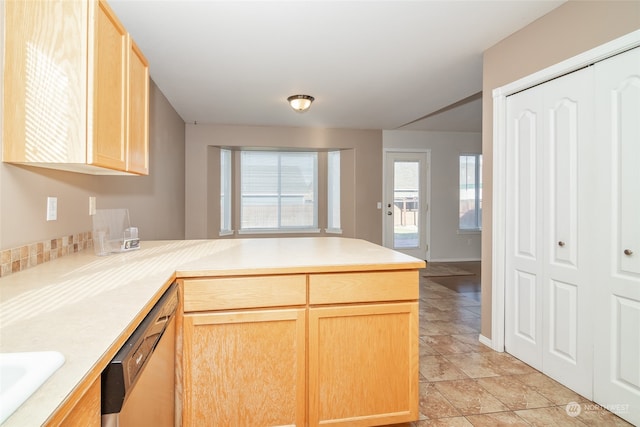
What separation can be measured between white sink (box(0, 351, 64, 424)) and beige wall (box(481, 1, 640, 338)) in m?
2.64

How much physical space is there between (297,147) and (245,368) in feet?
15.1

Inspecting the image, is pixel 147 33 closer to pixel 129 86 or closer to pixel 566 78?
pixel 129 86

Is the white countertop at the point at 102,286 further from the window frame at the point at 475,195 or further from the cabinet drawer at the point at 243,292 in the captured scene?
the window frame at the point at 475,195

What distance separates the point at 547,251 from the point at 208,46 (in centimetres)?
284

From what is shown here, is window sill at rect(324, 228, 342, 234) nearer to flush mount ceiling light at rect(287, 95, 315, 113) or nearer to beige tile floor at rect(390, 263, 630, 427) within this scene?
flush mount ceiling light at rect(287, 95, 315, 113)

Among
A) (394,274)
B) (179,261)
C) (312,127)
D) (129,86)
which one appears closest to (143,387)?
(179,261)

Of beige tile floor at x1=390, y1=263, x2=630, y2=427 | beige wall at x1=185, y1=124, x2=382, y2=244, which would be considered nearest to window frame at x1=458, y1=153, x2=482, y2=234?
beige wall at x1=185, y1=124, x2=382, y2=244

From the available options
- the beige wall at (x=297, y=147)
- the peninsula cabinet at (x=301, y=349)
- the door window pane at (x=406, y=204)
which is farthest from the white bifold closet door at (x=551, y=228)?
the door window pane at (x=406, y=204)

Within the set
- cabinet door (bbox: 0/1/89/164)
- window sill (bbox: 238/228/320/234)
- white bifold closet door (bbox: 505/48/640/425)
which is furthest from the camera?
window sill (bbox: 238/228/320/234)

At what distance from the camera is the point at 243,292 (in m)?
1.56

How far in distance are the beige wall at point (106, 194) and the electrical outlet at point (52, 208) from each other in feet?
0.08

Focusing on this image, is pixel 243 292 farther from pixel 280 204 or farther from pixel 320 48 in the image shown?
pixel 280 204

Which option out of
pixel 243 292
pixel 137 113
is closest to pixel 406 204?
pixel 137 113

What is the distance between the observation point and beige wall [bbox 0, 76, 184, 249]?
1494 millimetres
